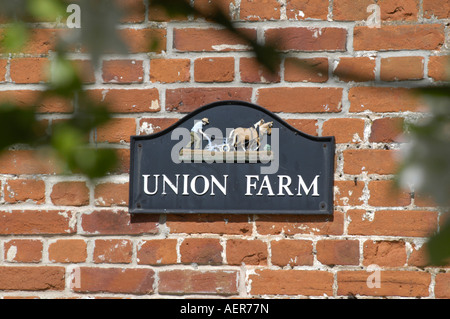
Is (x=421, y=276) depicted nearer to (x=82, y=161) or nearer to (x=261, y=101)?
(x=261, y=101)

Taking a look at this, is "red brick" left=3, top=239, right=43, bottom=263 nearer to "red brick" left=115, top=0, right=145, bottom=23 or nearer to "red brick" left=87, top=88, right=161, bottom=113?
"red brick" left=87, top=88, right=161, bottom=113

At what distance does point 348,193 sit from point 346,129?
0.60 feet

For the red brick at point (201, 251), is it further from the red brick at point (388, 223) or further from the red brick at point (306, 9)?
the red brick at point (306, 9)

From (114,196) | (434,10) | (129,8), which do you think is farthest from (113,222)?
(129,8)

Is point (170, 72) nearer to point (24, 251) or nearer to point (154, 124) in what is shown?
point (154, 124)

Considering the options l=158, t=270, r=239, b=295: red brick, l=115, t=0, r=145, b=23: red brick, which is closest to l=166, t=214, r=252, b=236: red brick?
→ l=158, t=270, r=239, b=295: red brick

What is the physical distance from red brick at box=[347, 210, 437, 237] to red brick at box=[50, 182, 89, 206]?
2.55 ft

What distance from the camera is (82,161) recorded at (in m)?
0.47

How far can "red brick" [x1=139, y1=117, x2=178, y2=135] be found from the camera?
166 cm

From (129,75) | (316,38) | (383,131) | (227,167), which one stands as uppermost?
(316,38)

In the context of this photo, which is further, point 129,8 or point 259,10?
point 259,10

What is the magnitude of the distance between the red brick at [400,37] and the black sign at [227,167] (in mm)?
331

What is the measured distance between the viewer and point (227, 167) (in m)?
1.66

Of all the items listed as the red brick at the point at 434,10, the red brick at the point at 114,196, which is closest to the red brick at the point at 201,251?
the red brick at the point at 114,196
